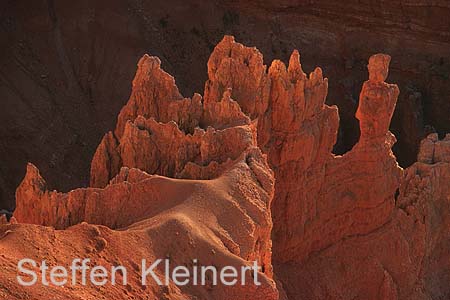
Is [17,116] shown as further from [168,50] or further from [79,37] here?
[168,50]

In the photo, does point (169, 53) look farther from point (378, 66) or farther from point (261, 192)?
point (261, 192)

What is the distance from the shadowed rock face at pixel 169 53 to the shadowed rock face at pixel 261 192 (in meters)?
12.3

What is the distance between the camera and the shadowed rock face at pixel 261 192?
10.1 metres

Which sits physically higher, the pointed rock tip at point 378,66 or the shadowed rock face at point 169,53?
the pointed rock tip at point 378,66

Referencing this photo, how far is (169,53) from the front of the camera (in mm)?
32594

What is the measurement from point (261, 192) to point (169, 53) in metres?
21.8

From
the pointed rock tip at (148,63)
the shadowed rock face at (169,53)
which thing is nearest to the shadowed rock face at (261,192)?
the pointed rock tip at (148,63)

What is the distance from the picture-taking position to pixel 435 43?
3244cm

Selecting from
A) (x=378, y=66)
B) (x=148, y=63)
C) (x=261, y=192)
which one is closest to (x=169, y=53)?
(x=378, y=66)

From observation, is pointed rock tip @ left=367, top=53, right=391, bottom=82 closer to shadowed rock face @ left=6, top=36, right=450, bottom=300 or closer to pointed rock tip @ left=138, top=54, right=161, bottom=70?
shadowed rock face @ left=6, top=36, right=450, bottom=300

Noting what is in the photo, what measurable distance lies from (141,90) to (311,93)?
3748 millimetres

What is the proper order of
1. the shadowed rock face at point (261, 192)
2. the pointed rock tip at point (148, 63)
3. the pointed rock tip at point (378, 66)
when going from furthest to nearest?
the pointed rock tip at point (378, 66)
the pointed rock tip at point (148, 63)
the shadowed rock face at point (261, 192)

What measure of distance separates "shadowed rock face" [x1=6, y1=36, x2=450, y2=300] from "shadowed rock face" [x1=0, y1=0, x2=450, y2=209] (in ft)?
40.4

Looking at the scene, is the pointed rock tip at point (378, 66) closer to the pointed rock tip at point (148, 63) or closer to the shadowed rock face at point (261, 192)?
the shadowed rock face at point (261, 192)
